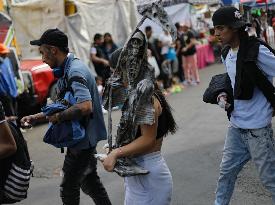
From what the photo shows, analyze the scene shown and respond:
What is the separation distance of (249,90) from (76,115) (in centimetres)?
132

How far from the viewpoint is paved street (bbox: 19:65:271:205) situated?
209 inches

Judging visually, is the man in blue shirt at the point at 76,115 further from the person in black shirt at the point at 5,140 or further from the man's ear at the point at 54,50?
the person in black shirt at the point at 5,140

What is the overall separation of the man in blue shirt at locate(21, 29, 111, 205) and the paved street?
115 cm

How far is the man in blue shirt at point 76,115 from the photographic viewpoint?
12.9ft

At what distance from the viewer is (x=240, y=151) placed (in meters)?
4.11

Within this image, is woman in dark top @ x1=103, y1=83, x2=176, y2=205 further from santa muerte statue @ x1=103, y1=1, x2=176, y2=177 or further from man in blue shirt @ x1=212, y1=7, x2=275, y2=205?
man in blue shirt @ x1=212, y1=7, x2=275, y2=205

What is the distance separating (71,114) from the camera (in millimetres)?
3863

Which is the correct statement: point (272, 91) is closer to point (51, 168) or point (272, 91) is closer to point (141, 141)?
Answer: point (141, 141)

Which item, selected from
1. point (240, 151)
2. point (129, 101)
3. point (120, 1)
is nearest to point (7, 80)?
point (240, 151)

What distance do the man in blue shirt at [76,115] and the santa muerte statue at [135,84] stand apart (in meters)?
0.87

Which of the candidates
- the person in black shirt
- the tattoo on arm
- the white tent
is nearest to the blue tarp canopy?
the tattoo on arm

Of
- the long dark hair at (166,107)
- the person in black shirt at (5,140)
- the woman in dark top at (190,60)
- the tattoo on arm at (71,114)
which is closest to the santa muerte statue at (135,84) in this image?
the long dark hair at (166,107)

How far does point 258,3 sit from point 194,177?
8.38ft

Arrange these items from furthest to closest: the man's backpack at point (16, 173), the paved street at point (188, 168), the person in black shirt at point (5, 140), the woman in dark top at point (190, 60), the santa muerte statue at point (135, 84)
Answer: the woman in dark top at point (190, 60)
the paved street at point (188, 168)
the man's backpack at point (16, 173)
the person in black shirt at point (5, 140)
the santa muerte statue at point (135, 84)
